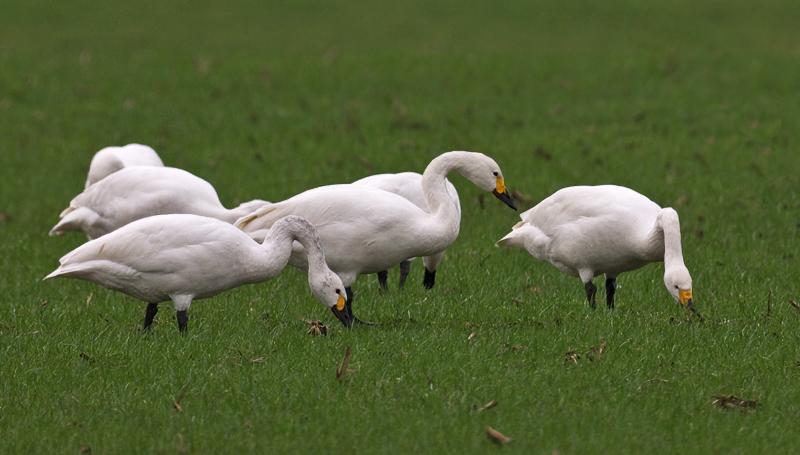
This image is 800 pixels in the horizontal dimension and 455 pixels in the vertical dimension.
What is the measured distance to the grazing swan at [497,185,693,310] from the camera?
975 cm

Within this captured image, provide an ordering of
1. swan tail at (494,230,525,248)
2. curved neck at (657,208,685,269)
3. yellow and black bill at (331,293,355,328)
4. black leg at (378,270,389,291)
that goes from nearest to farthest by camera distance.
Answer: yellow and black bill at (331,293,355,328)
curved neck at (657,208,685,269)
swan tail at (494,230,525,248)
black leg at (378,270,389,291)

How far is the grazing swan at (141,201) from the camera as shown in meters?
11.8

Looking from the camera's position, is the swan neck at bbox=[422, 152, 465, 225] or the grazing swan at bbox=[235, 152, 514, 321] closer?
the grazing swan at bbox=[235, 152, 514, 321]

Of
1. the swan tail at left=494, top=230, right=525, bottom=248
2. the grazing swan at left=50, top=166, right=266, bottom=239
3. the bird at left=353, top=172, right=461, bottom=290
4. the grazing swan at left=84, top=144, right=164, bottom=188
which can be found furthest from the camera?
the grazing swan at left=84, top=144, right=164, bottom=188

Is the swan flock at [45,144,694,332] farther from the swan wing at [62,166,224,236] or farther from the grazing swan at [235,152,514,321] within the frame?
the swan wing at [62,166,224,236]

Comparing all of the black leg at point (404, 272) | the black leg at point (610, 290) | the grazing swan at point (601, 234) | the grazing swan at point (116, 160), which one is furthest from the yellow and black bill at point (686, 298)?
the grazing swan at point (116, 160)

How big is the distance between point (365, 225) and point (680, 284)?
85.7 inches

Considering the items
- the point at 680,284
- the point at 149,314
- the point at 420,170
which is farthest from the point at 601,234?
the point at 420,170

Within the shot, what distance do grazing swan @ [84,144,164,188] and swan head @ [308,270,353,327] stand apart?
468cm

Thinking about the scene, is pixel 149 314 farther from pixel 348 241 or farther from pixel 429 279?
pixel 429 279

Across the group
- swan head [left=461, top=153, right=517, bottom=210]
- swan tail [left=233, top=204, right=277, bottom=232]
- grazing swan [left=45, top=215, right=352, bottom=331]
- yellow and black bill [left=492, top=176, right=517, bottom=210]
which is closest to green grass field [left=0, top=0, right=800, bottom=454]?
grazing swan [left=45, top=215, right=352, bottom=331]

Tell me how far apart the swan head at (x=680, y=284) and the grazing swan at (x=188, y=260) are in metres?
2.17

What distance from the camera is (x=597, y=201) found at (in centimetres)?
1027

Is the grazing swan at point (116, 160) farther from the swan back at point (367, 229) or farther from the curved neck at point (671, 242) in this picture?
the curved neck at point (671, 242)
